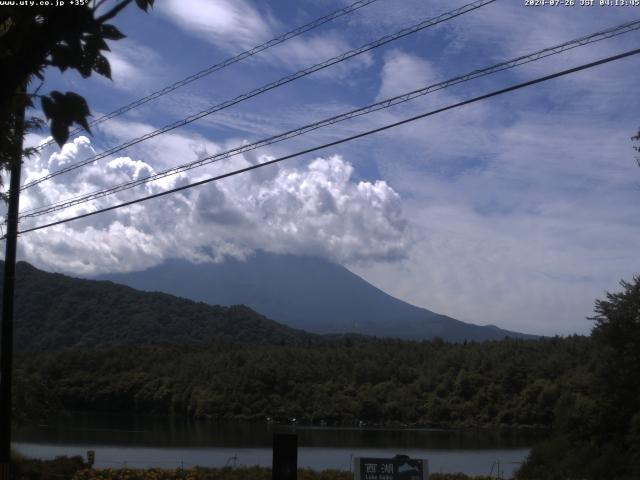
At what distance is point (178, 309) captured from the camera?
6088 inches

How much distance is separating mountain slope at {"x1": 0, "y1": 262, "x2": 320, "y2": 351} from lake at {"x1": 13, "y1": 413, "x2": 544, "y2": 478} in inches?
2028

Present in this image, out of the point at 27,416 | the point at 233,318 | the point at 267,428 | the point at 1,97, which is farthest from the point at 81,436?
the point at 233,318

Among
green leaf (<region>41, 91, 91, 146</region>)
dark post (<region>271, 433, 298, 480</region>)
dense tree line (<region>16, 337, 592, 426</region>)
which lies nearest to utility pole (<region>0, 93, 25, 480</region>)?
dark post (<region>271, 433, 298, 480</region>)

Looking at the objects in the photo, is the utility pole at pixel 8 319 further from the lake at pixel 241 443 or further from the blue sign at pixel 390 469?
the lake at pixel 241 443

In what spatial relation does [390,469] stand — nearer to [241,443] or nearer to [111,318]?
[241,443]

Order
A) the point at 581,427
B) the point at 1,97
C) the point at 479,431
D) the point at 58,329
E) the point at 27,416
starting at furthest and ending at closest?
1. the point at 58,329
2. the point at 479,431
3. the point at 581,427
4. the point at 27,416
5. the point at 1,97

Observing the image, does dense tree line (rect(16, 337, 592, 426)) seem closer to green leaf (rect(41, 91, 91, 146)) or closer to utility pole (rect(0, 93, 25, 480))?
utility pole (rect(0, 93, 25, 480))

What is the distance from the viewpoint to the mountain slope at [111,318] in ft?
411

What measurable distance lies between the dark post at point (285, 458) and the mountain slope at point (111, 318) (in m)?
112

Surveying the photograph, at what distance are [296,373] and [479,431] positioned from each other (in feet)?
59.7

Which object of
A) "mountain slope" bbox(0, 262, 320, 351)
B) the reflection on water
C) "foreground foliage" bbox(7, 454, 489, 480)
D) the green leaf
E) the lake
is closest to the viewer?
the green leaf

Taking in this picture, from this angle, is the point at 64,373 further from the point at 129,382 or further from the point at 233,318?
the point at 233,318

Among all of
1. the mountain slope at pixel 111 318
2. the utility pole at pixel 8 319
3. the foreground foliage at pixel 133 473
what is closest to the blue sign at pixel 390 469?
the utility pole at pixel 8 319

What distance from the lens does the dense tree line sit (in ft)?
225
